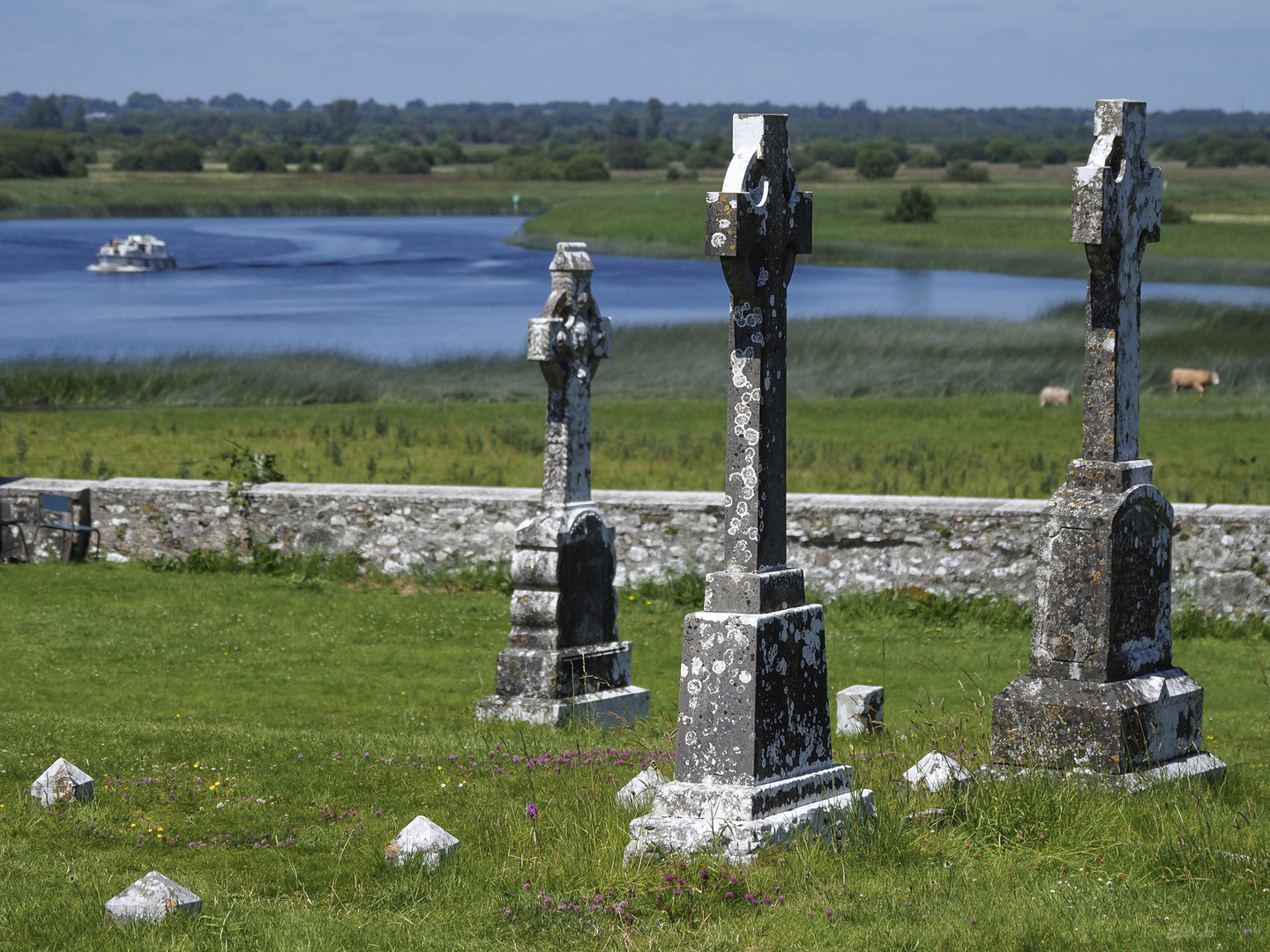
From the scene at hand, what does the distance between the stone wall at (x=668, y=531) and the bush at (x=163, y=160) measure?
14895 cm

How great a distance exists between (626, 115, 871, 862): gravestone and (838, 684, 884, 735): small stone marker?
2.70m

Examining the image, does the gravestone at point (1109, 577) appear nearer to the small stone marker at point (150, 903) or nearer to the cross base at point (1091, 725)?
the cross base at point (1091, 725)

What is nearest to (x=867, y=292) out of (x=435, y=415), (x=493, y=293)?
(x=493, y=293)

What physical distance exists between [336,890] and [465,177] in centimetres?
16096

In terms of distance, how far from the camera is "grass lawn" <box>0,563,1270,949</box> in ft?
17.0

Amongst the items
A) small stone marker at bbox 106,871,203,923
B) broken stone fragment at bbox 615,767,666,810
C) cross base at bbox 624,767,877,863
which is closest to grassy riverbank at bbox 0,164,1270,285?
broken stone fragment at bbox 615,767,666,810

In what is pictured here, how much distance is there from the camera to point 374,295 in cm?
6438

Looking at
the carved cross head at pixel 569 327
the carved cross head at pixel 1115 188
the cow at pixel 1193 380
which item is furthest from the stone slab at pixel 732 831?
the cow at pixel 1193 380

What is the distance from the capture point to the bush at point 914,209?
89250mm

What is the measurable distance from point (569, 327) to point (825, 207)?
94.2 metres

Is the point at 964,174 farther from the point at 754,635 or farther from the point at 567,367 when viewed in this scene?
the point at 754,635

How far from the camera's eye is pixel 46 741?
856cm

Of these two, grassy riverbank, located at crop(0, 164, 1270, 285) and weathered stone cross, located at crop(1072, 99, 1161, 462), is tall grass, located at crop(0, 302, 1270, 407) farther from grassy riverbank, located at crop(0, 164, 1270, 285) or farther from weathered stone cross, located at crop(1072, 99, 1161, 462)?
weathered stone cross, located at crop(1072, 99, 1161, 462)

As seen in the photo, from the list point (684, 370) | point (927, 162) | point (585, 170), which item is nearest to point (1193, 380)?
point (684, 370)
